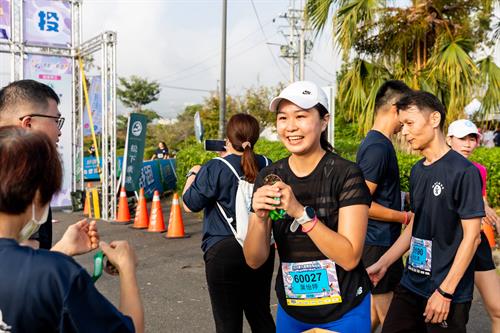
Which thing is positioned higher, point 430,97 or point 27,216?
point 430,97

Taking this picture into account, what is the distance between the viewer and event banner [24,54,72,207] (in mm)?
12625

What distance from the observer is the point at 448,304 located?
2762mm

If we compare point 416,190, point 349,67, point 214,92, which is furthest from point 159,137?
point 416,190

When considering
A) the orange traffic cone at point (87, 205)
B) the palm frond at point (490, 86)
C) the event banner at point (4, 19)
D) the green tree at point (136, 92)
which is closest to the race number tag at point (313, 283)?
the palm frond at point (490, 86)

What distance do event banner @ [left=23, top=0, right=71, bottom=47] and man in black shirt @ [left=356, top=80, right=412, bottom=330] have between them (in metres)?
10.9

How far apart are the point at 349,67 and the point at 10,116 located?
9058mm

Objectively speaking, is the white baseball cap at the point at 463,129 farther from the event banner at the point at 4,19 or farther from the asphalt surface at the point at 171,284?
the event banner at the point at 4,19

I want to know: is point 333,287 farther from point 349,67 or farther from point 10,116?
point 349,67

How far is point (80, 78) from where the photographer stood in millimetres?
13031

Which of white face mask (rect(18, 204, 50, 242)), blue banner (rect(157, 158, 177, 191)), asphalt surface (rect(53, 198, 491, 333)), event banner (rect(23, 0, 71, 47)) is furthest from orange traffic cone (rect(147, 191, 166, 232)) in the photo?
white face mask (rect(18, 204, 50, 242))

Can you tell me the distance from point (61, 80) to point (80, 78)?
1.57 feet

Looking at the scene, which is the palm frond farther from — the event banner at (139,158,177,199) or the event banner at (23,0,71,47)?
the event banner at (23,0,71,47)

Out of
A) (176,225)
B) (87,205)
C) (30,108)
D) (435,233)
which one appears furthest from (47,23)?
(435,233)

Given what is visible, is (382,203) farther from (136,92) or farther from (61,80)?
(136,92)
